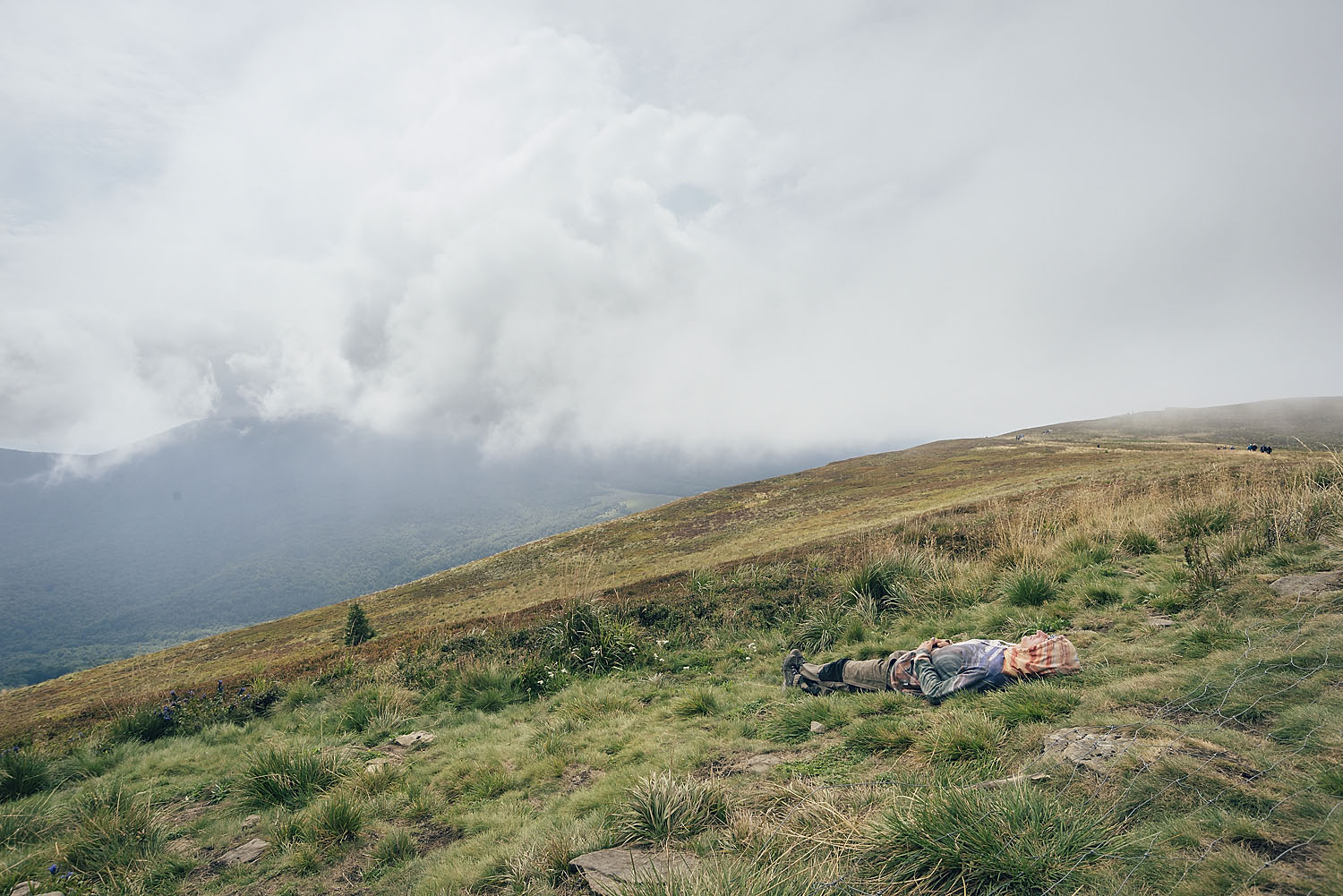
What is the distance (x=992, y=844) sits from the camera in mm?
2936

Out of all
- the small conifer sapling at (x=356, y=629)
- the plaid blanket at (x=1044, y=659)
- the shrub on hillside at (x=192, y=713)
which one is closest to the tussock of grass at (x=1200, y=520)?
the plaid blanket at (x=1044, y=659)

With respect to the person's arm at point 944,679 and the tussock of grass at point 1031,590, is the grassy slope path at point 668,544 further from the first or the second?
the person's arm at point 944,679

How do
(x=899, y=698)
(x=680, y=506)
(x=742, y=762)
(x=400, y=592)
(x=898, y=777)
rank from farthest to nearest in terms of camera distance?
(x=680, y=506) < (x=400, y=592) < (x=899, y=698) < (x=742, y=762) < (x=898, y=777)

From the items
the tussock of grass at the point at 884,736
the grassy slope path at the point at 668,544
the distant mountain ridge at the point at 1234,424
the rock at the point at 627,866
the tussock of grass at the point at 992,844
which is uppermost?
the tussock of grass at the point at 992,844

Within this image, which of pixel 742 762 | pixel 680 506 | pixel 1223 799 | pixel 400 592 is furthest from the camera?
pixel 680 506

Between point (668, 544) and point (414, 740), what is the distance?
3725 centimetres

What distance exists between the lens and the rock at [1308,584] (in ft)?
19.2

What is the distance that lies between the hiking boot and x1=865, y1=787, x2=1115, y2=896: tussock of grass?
161 inches

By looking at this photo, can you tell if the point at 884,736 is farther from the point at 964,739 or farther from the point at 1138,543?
the point at 1138,543

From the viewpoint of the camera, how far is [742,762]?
525 cm

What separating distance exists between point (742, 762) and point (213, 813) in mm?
5566

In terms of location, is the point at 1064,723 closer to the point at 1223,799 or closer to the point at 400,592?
the point at 1223,799

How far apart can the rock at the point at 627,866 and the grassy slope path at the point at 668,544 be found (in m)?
11.5

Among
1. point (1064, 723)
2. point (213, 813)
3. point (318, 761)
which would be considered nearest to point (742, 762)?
point (1064, 723)
